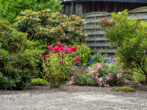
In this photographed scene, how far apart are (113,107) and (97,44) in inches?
263

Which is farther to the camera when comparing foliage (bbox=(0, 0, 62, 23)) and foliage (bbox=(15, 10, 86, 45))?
foliage (bbox=(0, 0, 62, 23))

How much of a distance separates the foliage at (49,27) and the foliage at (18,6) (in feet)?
6.63

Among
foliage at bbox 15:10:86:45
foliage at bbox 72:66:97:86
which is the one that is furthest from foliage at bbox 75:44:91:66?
foliage at bbox 72:66:97:86

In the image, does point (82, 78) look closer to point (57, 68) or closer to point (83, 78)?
point (83, 78)

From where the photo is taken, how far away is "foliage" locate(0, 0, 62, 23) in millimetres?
11711

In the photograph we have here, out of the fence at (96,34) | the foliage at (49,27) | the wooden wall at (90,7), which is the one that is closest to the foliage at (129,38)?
the foliage at (49,27)

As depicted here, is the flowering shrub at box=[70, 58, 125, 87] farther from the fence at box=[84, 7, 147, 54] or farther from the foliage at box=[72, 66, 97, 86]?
the fence at box=[84, 7, 147, 54]

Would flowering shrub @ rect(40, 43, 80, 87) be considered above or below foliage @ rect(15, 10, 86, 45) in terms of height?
below

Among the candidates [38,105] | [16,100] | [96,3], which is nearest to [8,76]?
[16,100]

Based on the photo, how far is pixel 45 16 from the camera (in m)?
10.2

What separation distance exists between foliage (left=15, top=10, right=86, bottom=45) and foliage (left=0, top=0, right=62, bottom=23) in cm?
202

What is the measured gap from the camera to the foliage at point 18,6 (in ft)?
38.4

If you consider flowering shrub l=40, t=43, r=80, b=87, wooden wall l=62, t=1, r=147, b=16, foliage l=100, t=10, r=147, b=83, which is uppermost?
wooden wall l=62, t=1, r=147, b=16

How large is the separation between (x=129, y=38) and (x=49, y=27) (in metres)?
4.26
